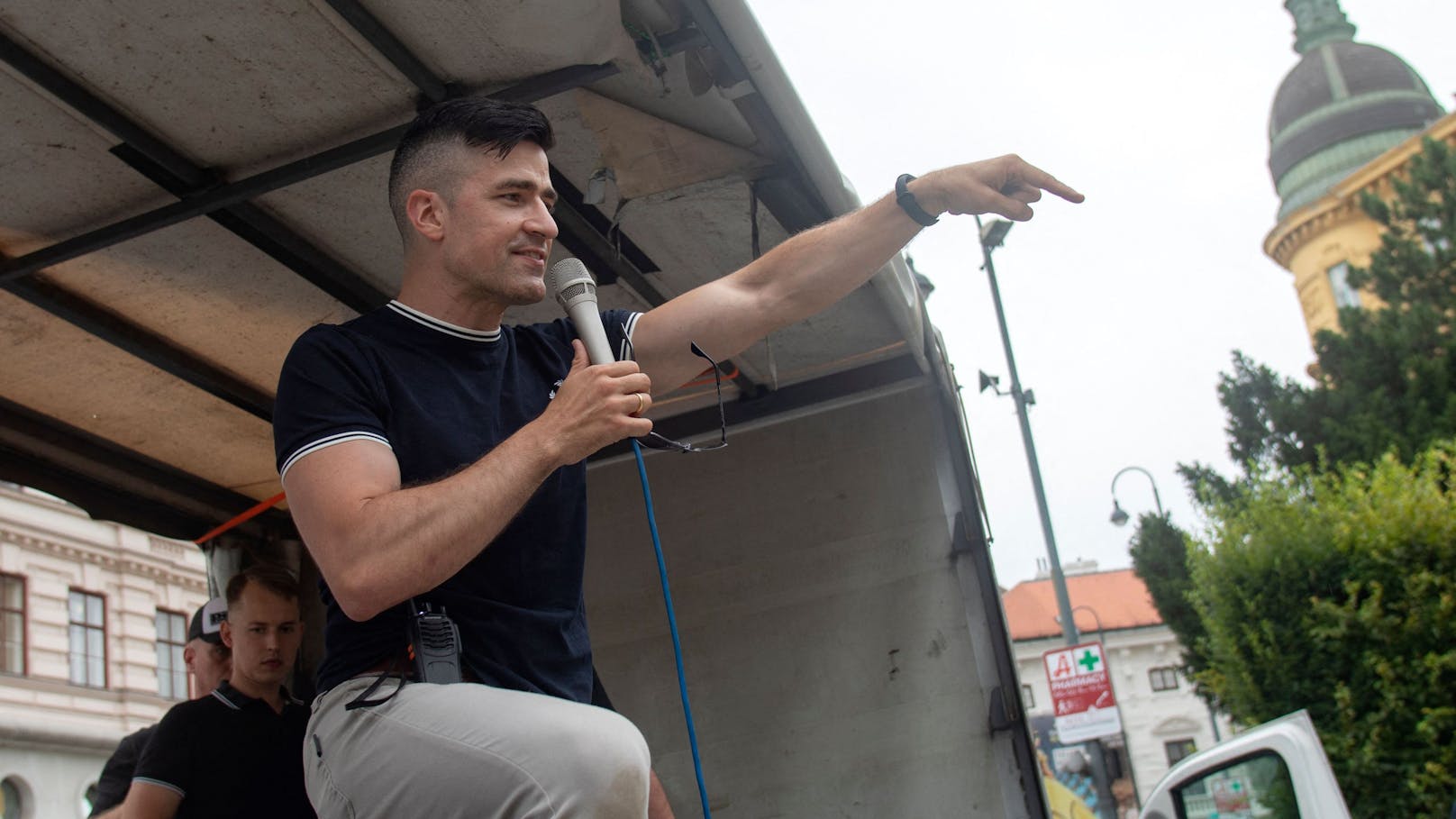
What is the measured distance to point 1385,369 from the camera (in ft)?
72.0

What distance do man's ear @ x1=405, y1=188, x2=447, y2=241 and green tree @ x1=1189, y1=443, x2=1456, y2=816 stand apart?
12.3 metres

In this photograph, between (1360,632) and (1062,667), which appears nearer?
(1360,632)

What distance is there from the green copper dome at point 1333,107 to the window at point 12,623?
41484mm

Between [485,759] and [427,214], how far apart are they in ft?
3.31

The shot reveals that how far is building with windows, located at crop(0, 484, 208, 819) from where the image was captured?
2231 cm

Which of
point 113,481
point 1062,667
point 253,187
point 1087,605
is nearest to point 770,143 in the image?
point 253,187

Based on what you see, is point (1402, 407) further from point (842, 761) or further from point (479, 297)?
point (479, 297)

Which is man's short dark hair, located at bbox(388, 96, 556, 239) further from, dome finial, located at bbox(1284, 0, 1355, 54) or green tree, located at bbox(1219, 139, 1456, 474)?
dome finial, located at bbox(1284, 0, 1355, 54)

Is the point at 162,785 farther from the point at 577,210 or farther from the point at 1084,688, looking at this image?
the point at 1084,688

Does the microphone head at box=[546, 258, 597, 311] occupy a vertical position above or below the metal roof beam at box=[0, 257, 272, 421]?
below

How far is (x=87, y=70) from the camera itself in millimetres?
2881

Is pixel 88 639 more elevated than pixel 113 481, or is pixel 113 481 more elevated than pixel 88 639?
pixel 88 639

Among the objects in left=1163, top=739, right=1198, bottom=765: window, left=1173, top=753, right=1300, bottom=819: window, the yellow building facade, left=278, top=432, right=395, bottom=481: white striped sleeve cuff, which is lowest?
left=1173, top=753, right=1300, bottom=819: window

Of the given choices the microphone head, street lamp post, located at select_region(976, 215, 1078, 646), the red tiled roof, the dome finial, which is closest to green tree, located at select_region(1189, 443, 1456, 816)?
street lamp post, located at select_region(976, 215, 1078, 646)
